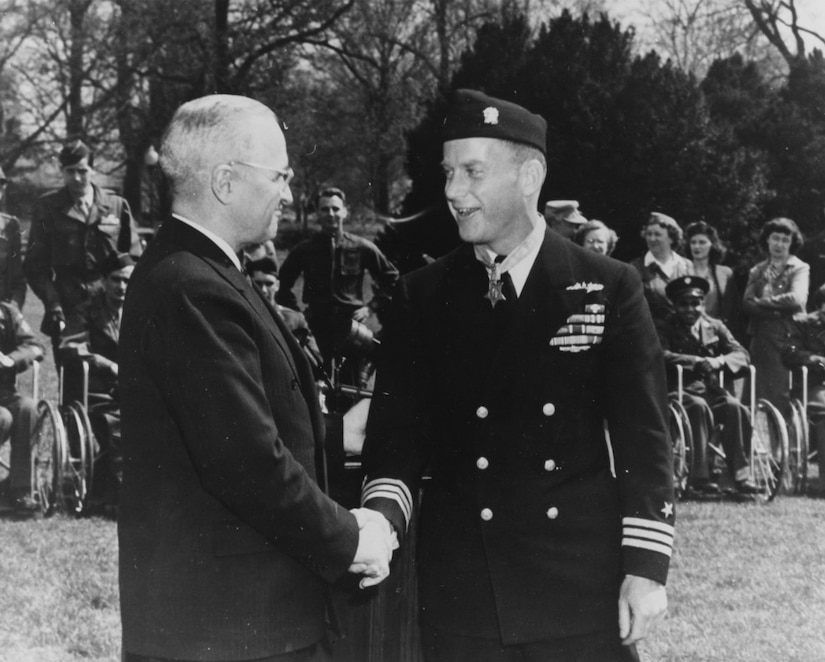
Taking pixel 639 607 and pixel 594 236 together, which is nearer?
pixel 639 607

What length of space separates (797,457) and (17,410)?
529 cm

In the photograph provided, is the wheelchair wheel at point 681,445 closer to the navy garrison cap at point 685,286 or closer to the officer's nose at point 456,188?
the navy garrison cap at point 685,286

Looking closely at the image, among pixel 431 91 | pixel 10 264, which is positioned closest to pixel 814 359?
pixel 10 264

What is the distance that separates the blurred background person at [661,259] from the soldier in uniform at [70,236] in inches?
148

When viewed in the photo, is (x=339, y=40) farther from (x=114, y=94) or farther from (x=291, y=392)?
(x=291, y=392)

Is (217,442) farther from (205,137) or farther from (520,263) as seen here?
(520,263)

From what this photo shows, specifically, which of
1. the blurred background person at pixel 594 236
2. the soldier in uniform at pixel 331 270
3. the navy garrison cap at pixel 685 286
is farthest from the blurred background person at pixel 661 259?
the soldier in uniform at pixel 331 270

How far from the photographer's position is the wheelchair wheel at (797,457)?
7.84m

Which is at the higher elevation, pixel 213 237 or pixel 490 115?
pixel 490 115

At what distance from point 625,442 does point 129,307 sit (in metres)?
1.06

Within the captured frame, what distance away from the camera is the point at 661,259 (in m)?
8.21

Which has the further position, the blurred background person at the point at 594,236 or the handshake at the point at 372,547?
the blurred background person at the point at 594,236

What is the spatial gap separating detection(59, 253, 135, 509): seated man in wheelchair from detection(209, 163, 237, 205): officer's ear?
4779mm

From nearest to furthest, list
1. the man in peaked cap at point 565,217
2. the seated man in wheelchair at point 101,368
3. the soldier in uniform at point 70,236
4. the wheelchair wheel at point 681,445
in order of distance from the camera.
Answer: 1. the seated man in wheelchair at point 101,368
2. the wheelchair wheel at point 681,445
3. the soldier in uniform at point 70,236
4. the man in peaked cap at point 565,217
